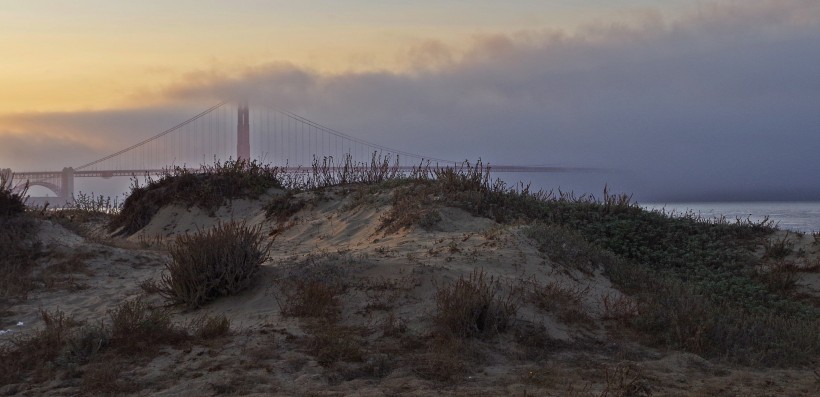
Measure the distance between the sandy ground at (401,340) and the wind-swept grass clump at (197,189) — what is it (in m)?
5.73

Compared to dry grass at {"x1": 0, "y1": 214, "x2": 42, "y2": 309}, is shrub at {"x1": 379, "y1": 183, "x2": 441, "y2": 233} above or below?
above

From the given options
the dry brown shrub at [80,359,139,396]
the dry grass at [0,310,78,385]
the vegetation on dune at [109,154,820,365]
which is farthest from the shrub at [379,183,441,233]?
the dry brown shrub at [80,359,139,396]

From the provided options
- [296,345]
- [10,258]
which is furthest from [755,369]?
[10,258]

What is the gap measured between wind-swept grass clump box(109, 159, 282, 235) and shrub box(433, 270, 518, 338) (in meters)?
10.6

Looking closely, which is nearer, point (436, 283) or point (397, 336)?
point (397, 336)

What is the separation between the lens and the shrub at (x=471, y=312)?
21.8 ft

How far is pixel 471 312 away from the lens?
22.0 feet

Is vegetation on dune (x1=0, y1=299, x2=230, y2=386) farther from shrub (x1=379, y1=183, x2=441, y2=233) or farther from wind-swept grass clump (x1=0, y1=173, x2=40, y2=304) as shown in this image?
shrub (x1=379, y1=183, x2=441, y2=233)

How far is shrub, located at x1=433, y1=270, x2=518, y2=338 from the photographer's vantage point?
21.8ft

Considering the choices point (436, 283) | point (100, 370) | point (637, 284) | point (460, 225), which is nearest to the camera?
point (100, 370)

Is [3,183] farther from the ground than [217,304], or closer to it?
farther from the ground

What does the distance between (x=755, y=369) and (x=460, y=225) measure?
5714mm

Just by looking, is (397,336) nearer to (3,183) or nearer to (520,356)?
(520,356)

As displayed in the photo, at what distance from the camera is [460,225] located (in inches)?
456
